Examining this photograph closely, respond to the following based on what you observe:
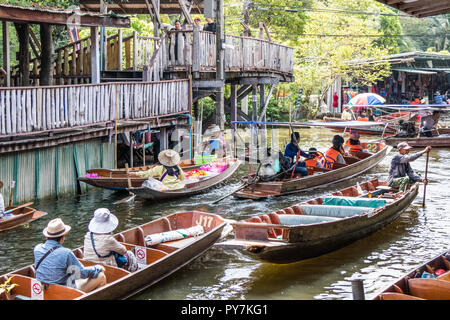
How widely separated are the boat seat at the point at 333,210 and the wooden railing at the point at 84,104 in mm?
6694

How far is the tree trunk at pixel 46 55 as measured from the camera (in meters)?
17.7

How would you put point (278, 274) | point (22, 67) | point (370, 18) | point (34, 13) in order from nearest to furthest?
point (278, 274), point (34, 13), point (22, 67), point (370, 18)

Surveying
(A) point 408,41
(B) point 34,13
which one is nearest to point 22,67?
(B) point 34,13

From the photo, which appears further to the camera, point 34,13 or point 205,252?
point 34,13

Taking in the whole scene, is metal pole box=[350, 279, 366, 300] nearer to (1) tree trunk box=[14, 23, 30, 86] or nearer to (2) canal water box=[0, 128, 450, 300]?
(2) canal water box=[0, 128, 450, 300]

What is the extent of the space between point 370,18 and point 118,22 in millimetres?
35183

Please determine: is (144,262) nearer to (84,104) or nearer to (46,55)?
(84,104)

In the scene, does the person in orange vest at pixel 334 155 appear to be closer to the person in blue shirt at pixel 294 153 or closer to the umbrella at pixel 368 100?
the person in blue shirt at pixel 294 153

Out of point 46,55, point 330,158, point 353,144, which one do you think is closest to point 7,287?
point 46,55

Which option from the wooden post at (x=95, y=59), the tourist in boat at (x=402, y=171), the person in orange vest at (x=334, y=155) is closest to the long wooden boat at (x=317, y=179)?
the person in orange vest at (x=334, y=155)

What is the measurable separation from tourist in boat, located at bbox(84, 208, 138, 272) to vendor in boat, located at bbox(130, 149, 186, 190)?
643 cm
